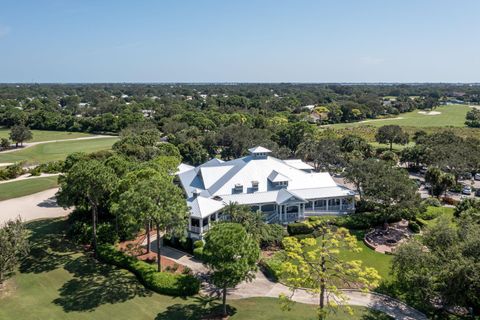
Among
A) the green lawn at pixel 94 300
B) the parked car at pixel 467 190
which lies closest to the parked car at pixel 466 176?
the parked car at pixel 467 190

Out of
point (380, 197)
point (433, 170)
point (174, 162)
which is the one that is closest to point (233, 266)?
point (380, 197)

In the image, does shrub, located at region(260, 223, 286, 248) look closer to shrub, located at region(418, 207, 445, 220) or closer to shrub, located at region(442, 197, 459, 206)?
shrub, located at region(418, 207, 445, 220)

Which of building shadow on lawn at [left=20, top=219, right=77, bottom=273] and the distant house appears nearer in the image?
building shadow on lawn at [left=20, top=219, right=77, bottom=273]

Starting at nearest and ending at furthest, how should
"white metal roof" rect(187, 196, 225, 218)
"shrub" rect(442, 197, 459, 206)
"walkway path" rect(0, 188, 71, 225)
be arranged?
"white metal roof" rect(187, 196, 225, 218), "walkway path" rect(0, 188, 71, 225), "shrub" rect(442, 197, 459, 206)

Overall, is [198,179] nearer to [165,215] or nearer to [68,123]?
[165,215]

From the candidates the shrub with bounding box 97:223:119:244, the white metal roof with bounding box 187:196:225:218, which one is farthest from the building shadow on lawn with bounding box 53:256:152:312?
the white metal roof with bounding box 187:196:225:218
